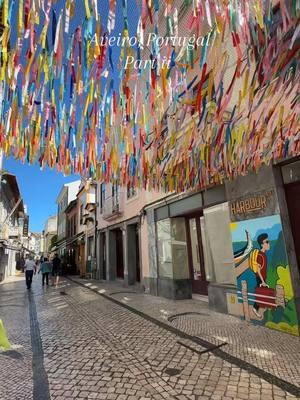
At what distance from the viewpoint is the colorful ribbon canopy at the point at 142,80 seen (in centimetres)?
247

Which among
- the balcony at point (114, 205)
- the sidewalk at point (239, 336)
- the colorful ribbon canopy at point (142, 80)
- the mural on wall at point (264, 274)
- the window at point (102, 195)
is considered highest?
the window at point (102, 195)

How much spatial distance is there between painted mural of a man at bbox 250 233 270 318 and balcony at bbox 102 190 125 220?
9135 millimetres

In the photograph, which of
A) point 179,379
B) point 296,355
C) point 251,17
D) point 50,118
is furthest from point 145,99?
point 296,355

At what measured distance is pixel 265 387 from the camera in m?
3.09

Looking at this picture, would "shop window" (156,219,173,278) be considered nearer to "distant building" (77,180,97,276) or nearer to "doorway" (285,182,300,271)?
"doorway" (285,182,300,271)

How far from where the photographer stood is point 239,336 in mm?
4965

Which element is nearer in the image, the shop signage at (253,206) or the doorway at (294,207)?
the doorway at (294,207)

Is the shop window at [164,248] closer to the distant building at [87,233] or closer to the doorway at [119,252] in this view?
the doorway at [119,252]

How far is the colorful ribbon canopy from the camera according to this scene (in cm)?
247

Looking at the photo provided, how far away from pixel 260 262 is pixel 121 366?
3.55 meters

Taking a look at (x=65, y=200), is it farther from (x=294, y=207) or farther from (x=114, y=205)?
(x=294, y=207)

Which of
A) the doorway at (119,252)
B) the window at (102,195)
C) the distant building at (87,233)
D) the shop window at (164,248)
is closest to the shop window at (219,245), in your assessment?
the shop window at (164,248)

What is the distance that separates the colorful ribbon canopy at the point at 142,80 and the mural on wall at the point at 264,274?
1.38 m

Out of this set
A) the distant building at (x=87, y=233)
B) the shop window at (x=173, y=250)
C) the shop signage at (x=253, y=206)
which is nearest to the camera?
the shop signage at (x=253, y=206)
